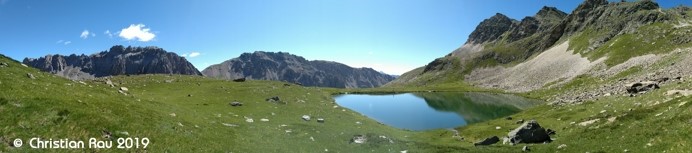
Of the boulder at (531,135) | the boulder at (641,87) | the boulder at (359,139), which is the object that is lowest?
the boulder at (359,139)

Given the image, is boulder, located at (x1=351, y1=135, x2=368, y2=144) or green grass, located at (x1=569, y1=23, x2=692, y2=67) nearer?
boulder, located at (x1=351, y1=135, x2=368, y2=144)

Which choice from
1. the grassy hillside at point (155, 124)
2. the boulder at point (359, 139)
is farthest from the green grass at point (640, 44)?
the boulder at point (359, 139)

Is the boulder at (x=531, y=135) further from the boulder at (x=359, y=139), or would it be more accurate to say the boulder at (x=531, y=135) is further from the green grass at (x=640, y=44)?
the green grass at (x=640, y=44)

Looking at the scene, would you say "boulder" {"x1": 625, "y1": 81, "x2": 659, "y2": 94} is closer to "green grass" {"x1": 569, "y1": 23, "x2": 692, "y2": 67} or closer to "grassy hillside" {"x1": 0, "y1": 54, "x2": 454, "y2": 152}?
"grassy hillside" {"x1": 0, "y1": 54, "x2": 454, "y2": 152}

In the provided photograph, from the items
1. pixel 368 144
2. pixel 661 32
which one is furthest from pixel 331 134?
pixel 661 32

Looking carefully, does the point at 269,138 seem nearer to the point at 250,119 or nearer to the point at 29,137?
the point at 250,119

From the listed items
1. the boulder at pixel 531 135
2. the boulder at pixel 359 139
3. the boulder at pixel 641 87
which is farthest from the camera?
the boulder at pixel 641 87

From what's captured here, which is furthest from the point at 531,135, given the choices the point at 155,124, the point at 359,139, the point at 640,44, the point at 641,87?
the point at 640,44

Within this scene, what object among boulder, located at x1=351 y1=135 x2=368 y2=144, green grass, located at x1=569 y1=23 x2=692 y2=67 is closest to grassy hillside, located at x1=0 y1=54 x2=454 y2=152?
boulder, located at x1=351 y1=135 x2=368 y2=144

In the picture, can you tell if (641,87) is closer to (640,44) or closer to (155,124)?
(155,124)

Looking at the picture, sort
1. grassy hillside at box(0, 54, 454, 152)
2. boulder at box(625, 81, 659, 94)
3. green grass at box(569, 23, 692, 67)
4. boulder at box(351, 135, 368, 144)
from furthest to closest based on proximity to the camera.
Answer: green grass at box(569, 23, 692, 67) < boulder at box(625, 81, 659, 94) < boulder at box(351, 135, 368, 144) < grassy hillside at box(0, 54, 454, 152)

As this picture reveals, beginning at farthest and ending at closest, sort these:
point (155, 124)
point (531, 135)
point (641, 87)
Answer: point (641, 87)
point (531, 135)
point (155, 124)

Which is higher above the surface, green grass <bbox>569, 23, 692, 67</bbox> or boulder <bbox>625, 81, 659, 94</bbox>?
green grass <bbox>569, 23, 692, 67</bbox>

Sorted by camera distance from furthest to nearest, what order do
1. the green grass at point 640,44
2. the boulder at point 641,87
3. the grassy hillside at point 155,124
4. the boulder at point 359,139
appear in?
1. the green grass at point 640,44
2. the boulder at point 641,87
3. the boulder at point 359,139
4. the grassy hillside at point 155,124
